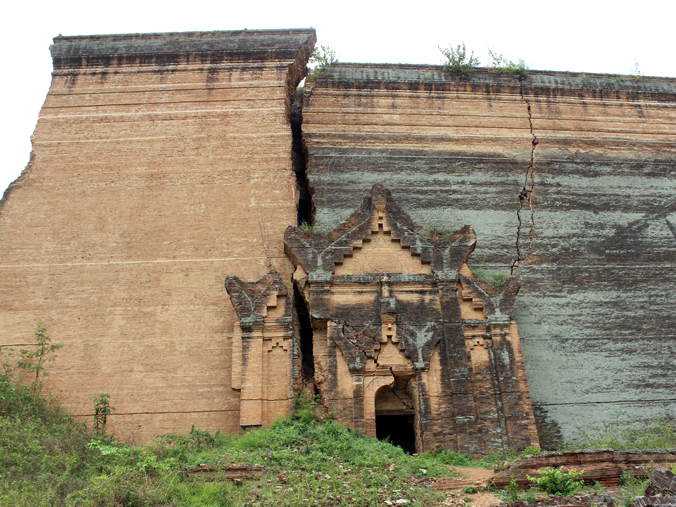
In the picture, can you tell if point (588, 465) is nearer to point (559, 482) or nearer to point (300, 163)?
point (559, 482)

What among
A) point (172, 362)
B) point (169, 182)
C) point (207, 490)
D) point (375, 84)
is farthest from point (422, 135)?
point (207, 490)

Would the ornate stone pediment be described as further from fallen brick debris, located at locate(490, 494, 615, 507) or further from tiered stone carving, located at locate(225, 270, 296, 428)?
fallen brick debris, located at locate(490, 494, 615, 507)

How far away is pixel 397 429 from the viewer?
1166cm

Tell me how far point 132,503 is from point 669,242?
11.7 metres

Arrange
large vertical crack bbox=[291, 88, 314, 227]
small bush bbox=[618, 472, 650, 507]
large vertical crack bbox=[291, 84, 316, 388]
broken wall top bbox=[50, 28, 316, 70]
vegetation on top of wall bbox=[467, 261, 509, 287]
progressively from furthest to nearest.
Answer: broken wall top bbox=[50, 28, 316, 70]
large vertical crack bbox=[291, 88, 314, 227]
vegetation on top of wall bbox=[467, 261, 509, 287]
large vertical crack bbox=[291, 84, 316, 388]
small bush bbox=[618, 472, 650, 507]

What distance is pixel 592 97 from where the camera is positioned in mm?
15422

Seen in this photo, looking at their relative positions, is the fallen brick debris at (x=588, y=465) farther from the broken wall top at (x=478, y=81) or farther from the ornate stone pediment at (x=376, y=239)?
the broken wall top at (x=478, y=81)

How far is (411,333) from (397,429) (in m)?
2.36

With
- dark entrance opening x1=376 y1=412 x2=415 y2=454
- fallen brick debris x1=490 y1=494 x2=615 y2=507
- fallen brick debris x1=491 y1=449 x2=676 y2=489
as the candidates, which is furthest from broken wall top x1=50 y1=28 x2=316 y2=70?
fallen brick debris x1=490 y1=494 x2=615 y2=507

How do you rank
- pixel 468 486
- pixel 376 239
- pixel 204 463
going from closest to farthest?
pixel 468 486
pixel 204 463
pixel 376 239

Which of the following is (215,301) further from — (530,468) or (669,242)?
(669,242)

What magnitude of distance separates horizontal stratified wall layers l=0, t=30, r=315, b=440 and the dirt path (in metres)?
3.94

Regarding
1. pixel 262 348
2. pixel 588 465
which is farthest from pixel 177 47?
pixel 588 465

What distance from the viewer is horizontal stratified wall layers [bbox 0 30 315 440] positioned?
35.8 feet
